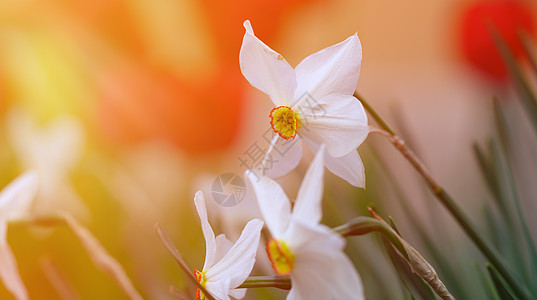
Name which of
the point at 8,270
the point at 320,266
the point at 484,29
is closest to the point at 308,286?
the point at 320,266

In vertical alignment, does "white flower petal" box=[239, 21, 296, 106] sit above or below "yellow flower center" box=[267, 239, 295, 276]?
above

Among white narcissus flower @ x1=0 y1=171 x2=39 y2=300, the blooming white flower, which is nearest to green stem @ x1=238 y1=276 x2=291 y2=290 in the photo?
the blooming white flower

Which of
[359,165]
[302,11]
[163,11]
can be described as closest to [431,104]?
[302,11]

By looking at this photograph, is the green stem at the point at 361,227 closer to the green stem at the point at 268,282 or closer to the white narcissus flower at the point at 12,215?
the green stem at the point at 268,282

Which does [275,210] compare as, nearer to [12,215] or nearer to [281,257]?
[281,257]

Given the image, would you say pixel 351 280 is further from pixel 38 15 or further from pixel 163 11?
pixel 163 11

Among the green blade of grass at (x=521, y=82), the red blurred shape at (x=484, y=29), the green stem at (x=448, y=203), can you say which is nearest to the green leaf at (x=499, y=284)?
the green stem at (x=448, y=203)

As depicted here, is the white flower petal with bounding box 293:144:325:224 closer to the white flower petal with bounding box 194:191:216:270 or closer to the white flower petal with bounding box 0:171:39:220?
the white flower petal with bounding box 194:191:216:270
